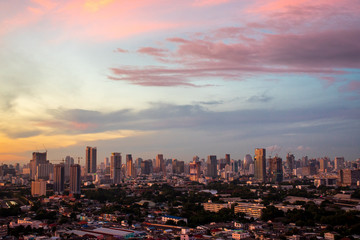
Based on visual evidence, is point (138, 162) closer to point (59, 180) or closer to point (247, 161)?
point (247, 161)

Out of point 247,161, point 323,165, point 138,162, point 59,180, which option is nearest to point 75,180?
point 59,180

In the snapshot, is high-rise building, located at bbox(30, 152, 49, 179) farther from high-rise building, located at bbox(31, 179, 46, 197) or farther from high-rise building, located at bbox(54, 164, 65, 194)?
high-rise building, located at bbox(31, 179, 46, 197)

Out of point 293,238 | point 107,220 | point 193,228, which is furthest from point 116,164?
point 293,238

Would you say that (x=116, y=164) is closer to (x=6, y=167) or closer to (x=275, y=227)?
(x=6, y=167)

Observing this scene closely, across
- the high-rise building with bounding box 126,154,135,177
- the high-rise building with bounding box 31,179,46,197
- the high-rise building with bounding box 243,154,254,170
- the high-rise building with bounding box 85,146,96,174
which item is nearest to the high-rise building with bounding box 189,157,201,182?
the high-rise building with bounding box 126,154,135,177

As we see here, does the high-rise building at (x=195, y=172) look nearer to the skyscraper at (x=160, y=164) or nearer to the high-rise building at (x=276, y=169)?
the high-rise building at (x=276, y=169)

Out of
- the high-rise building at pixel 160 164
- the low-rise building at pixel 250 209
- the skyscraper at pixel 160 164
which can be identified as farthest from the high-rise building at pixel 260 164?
the low-rise building at pixel 250 209
